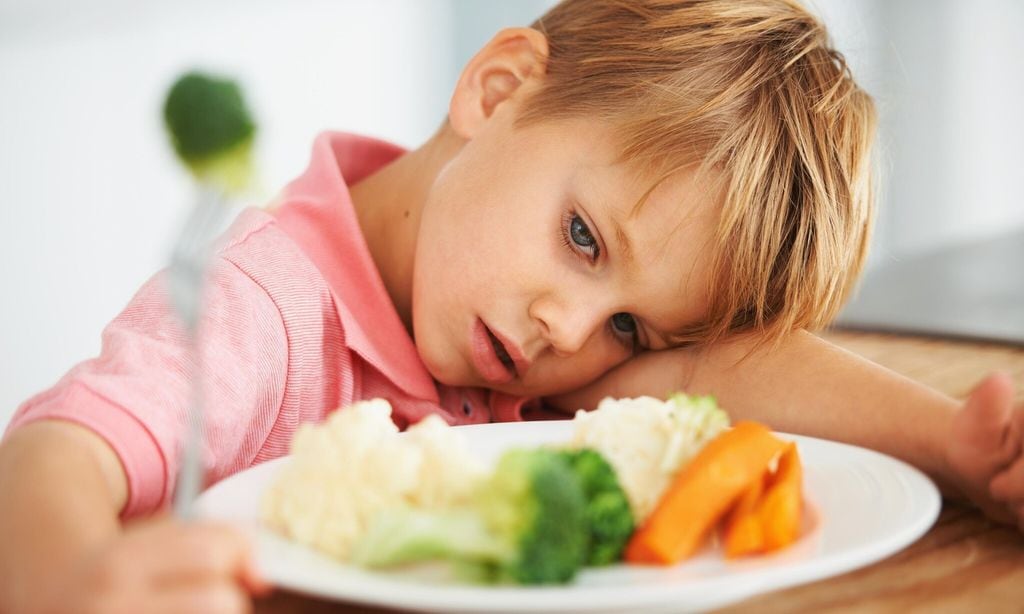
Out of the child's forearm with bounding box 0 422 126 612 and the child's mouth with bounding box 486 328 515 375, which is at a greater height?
the child's forearm with bounding box 0 422 126 612

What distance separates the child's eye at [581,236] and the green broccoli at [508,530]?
1.72 ft

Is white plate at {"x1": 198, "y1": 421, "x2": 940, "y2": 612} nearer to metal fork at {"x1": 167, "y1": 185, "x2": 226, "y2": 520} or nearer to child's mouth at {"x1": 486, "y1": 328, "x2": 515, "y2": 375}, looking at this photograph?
metal fork at {"x1": 167, "y1": 185, "x2": 226, "y2": 520}

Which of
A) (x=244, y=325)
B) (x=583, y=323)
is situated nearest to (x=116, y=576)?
(x=244, y=325)

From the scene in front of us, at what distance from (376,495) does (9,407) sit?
2.58m

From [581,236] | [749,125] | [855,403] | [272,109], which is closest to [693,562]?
[855,403]

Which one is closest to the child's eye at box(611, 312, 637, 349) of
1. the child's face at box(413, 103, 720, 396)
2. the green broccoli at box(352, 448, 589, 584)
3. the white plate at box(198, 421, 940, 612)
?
the child's face at box(413, 103, 720, 396)

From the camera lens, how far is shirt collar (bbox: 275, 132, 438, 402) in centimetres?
128

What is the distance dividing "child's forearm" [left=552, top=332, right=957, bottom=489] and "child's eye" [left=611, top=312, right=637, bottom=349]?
4 cm

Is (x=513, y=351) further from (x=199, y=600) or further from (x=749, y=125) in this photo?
(x=199, y=600)

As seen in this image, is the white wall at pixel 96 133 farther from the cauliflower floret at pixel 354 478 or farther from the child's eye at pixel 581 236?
the cauliflower floret at pixel 354 478

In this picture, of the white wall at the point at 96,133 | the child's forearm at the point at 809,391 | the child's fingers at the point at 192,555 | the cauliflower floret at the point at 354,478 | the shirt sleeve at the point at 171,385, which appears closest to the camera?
the child's fingers at the point at 192,555

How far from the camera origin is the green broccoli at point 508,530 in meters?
0.65

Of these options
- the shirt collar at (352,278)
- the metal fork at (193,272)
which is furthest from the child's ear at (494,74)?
the metal fork at (193,272)

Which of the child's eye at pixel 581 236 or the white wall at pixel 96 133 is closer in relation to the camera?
the child's eye at pixel 581 236
